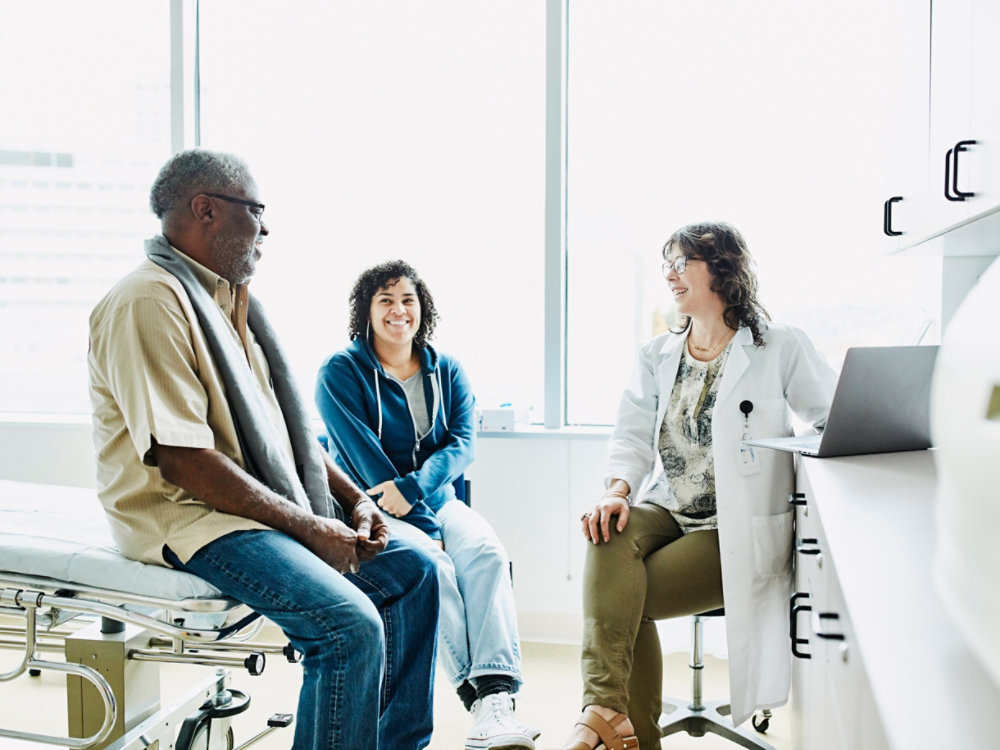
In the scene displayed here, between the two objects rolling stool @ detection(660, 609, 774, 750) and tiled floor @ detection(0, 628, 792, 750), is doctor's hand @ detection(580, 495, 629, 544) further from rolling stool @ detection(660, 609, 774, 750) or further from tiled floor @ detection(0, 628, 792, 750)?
tiled floor @ detection(0, 628, 792, 750)

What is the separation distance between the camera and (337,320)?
361 cm

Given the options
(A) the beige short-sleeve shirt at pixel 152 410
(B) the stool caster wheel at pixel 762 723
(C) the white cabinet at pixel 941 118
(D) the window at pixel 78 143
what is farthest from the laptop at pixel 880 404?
(D) the window at pixel 78 143

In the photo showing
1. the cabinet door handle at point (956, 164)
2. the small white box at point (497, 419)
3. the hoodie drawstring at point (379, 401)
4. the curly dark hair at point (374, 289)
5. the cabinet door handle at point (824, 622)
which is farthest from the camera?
the small white box at point (497, 419)

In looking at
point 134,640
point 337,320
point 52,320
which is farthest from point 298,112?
point 134,640

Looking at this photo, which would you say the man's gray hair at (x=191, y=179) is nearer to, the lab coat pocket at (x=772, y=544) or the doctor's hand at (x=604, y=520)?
the doctor's hand at (x=604, y=520)

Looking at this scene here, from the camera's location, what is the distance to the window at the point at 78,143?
368cm

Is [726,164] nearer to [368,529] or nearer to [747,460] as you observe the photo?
[747,460]

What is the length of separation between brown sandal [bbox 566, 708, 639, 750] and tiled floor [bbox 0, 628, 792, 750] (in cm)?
34

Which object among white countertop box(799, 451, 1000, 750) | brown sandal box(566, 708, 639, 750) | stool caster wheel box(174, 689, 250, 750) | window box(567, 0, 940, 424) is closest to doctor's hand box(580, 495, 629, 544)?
brown sandal box(566, 708, 639, 750)

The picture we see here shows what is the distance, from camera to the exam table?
5.55 ft

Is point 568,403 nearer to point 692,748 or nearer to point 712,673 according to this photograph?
point 712,673

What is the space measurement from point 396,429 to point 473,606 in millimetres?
633

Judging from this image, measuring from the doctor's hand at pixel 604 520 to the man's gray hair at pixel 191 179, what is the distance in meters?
1.19

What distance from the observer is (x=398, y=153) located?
3.52 metres
